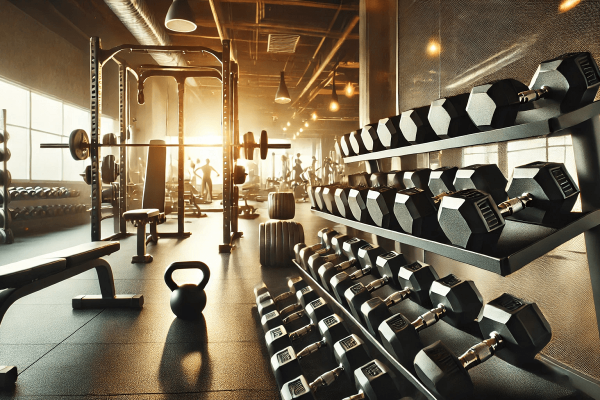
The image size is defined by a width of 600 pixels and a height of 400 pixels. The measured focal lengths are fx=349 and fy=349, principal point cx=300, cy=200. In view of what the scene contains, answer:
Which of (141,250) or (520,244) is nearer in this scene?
(520,244)

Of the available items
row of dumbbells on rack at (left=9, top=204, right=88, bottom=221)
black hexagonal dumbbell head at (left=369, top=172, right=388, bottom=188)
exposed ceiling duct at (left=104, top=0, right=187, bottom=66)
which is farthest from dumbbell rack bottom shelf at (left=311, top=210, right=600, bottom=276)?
exposed ceiling duct at (left=104, top=0, right=187, bottom=66)

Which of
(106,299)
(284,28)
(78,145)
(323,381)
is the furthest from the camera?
(284,28)

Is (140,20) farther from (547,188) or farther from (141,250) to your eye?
(547,188)

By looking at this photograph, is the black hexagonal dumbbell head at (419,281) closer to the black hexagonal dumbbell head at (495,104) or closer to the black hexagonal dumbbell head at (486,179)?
the black hexagonal dumbbell head at (486,179)

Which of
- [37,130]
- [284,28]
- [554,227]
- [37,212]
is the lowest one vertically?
[37,212]

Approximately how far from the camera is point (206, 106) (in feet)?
48.9

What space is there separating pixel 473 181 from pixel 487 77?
95 centimetres

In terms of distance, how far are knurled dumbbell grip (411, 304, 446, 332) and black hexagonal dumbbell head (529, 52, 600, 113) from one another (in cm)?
67

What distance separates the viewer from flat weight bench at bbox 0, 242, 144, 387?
4.31ft

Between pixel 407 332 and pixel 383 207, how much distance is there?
1.27 feet

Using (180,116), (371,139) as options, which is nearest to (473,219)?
(371,139)

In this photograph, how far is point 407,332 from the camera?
1.00 meters

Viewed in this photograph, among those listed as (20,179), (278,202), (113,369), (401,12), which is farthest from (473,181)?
(20,179)

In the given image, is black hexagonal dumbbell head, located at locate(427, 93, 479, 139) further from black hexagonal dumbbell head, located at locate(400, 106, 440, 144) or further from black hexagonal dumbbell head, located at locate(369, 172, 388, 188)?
black hexagonal dumbbell head, located at locate(369, 172, 388, 188)
